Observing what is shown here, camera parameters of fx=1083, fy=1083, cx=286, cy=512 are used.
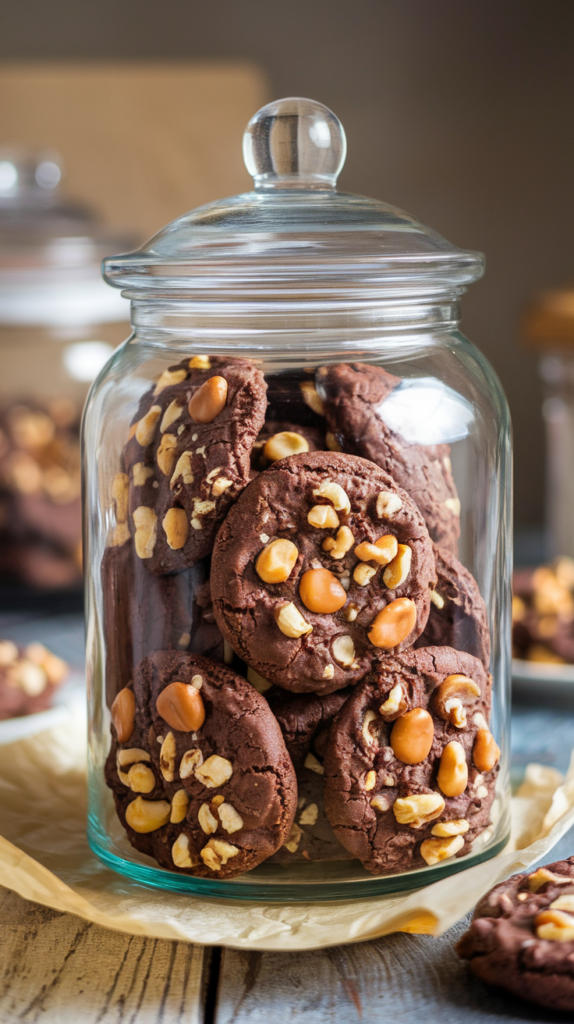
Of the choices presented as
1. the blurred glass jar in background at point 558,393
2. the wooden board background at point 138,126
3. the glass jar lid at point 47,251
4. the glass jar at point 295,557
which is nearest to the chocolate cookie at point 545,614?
the blurred glass jar in background at point 558,393

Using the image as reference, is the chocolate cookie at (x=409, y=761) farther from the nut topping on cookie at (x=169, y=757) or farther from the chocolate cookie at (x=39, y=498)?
the chocolate cookie at (x=39, y=498)

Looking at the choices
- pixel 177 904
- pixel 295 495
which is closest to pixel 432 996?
pixel 177 904

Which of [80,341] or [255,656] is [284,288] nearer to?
[255,656]

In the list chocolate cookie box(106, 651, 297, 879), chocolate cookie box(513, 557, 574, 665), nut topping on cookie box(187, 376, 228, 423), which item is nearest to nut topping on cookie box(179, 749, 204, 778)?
chocolate cookie box(106, 651, 297, 879)

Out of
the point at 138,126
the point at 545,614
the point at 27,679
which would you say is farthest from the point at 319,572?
the point at 138,126

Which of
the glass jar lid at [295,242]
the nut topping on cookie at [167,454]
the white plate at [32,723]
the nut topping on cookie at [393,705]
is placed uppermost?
the glass jar lid at [295,242]

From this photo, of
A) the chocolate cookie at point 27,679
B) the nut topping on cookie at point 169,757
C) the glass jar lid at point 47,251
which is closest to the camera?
the nut topping on cookie at point 169,757
